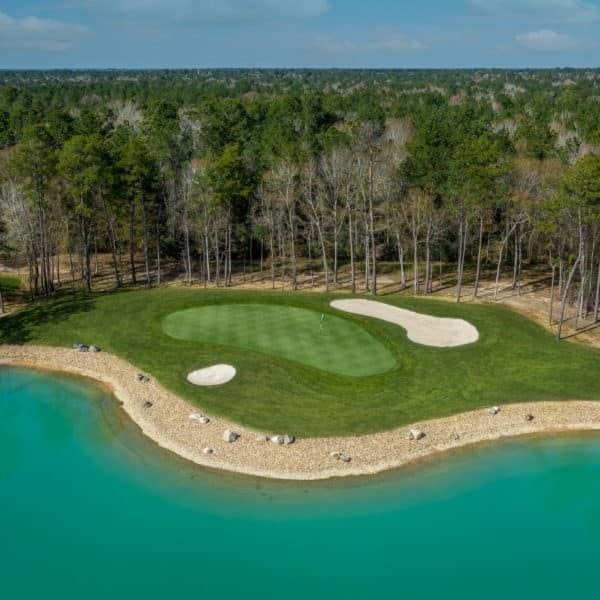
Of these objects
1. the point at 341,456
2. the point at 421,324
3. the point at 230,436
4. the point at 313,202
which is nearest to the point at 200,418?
the point at 230,436

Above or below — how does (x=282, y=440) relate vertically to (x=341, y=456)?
above

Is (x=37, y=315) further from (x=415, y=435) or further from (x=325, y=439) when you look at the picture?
(x=415, y=435)

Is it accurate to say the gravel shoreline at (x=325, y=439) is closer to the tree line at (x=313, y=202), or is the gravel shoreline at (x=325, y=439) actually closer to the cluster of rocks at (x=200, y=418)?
the cluster of rocks at (x=200, y=418)

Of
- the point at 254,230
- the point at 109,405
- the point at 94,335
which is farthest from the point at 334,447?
the point at 254,230

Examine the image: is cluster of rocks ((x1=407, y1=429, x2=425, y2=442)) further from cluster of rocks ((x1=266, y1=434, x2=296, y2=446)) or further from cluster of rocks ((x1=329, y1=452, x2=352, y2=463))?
cluster of rocks ((x1=266, y1=434, x2=296, y2=446))

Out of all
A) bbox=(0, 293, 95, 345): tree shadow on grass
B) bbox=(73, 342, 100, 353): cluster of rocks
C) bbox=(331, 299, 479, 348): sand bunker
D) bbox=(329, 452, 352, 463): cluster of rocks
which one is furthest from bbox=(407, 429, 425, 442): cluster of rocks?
bbox=(0, 293, 95, 345): tree shadow on grass
